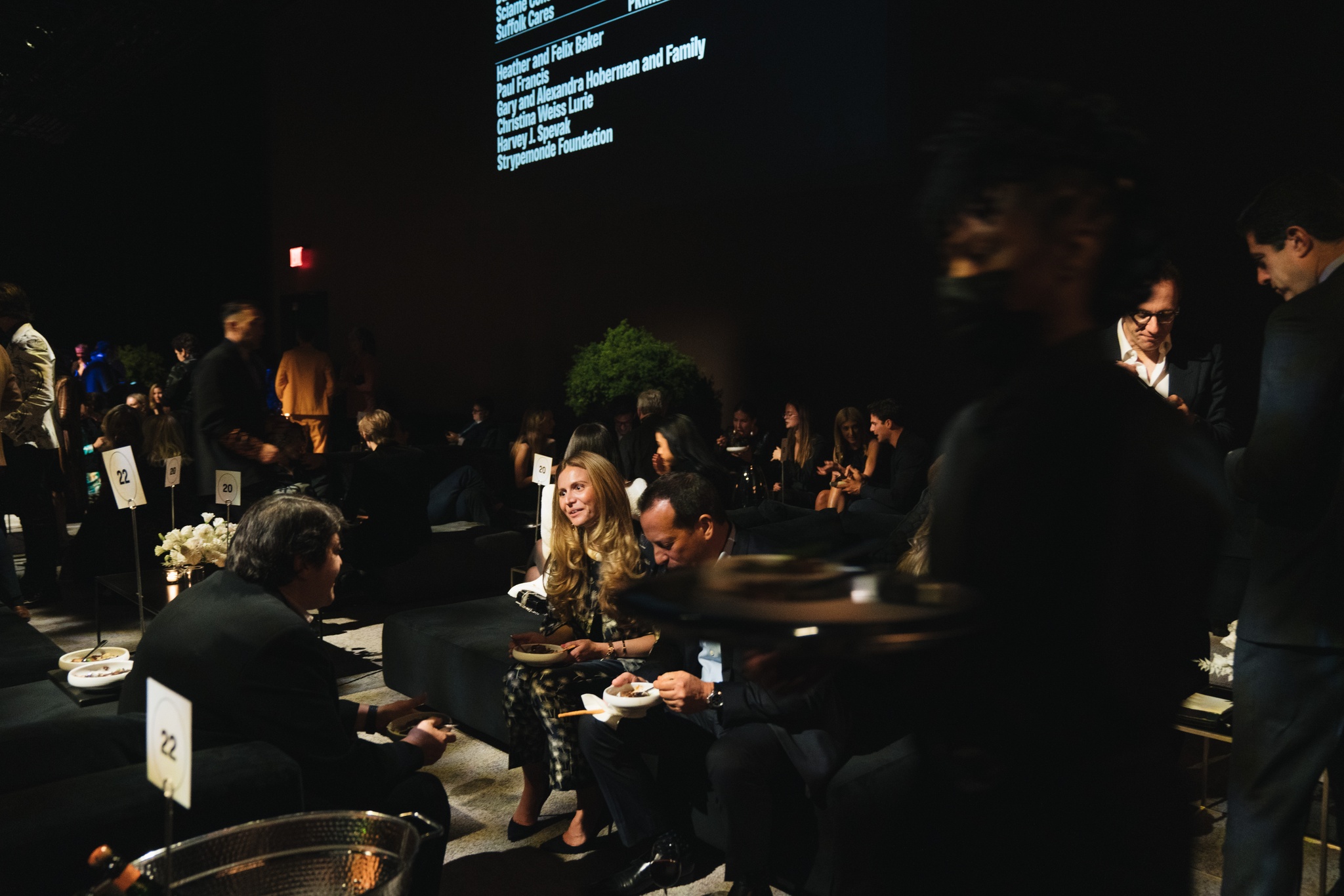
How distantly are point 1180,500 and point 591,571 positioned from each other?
2588 mm

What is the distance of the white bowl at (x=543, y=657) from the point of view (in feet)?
9.51

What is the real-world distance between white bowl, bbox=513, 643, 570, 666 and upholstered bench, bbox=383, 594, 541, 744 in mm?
510

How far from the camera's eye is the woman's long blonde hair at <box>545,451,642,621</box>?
3.24 meters

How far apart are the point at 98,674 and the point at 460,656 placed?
3.91 feet

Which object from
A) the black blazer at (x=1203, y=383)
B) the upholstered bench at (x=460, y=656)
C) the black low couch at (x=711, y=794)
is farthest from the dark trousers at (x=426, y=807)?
the black blazer at (x=1203, y=383)

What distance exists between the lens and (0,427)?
5.17 meters

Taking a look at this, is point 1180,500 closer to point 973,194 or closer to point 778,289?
point 973,194

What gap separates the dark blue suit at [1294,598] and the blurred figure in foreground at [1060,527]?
1126mm

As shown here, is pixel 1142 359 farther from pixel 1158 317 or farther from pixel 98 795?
pixel 98 795

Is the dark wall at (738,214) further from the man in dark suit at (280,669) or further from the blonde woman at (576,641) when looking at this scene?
the man in dark suit at (280,669)

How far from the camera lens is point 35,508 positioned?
18.0 ft

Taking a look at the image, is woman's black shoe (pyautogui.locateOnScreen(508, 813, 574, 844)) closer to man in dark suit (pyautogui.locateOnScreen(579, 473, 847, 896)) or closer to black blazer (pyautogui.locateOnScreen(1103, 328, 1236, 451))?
man in dark suit (pyautogui.locateOnScreen(579, 473, 847, 896))

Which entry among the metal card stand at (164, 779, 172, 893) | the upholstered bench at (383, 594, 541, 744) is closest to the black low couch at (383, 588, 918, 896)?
the upholstered bench at (383, 594, 541, 744)

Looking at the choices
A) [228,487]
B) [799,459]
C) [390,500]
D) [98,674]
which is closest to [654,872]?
[98,674]
